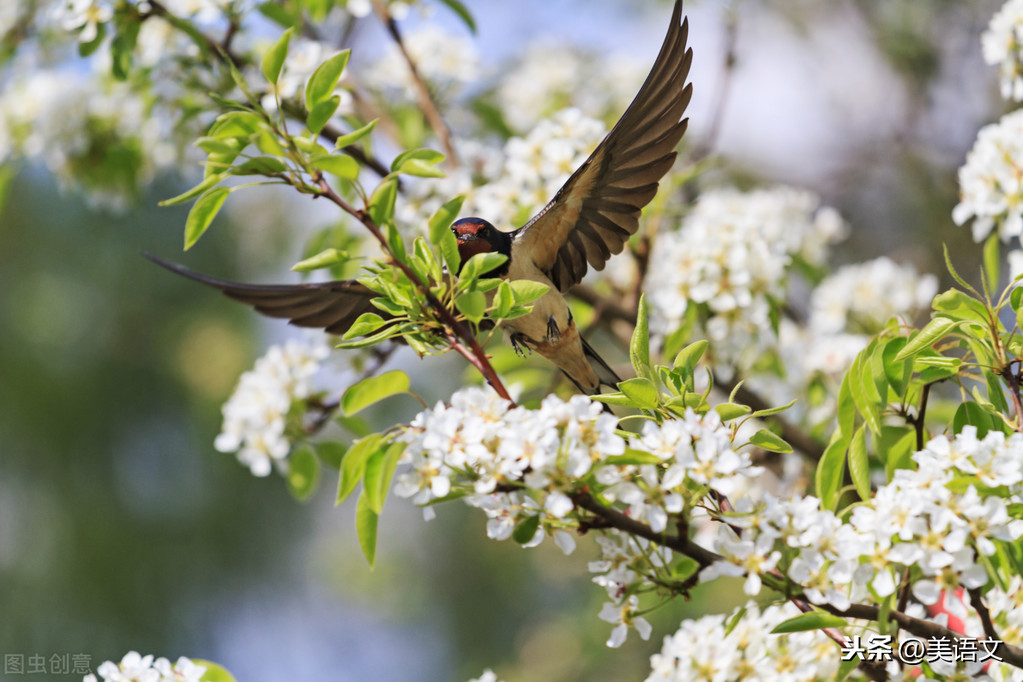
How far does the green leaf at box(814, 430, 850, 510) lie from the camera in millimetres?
1114

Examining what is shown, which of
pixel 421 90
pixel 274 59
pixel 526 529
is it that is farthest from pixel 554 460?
pixel 421 90

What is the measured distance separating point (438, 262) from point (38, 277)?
4735 millimetres

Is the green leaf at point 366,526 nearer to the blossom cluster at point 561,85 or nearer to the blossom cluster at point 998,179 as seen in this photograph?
the blossom cluster at point 998,179

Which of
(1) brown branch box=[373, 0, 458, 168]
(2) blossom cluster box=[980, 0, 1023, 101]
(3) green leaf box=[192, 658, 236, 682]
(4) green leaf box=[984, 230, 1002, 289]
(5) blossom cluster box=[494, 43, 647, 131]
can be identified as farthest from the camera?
(5) blossom cluster box=[494, 43, 647, 131]

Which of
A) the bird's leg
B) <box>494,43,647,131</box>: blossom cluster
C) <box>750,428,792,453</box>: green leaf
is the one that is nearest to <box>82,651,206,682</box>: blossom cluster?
<box>750,428,792,453</box>: green leaf

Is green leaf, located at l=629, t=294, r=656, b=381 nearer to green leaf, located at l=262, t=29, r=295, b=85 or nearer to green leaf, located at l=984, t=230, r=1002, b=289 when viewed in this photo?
green leaf, located at l=262, t=29, r=295, b=85

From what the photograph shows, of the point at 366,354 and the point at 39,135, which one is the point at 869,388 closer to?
the point at 366,354

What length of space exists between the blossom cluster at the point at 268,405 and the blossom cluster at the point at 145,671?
75 cm

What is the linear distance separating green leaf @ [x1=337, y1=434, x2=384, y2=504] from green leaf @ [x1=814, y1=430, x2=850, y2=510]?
0.56 meters

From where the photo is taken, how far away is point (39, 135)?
2625 millimetres

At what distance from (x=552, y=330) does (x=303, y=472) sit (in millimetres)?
646

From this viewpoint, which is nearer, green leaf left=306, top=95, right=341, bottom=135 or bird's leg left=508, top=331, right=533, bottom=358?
green leaf left=306, top=95, right=341, bottom=135

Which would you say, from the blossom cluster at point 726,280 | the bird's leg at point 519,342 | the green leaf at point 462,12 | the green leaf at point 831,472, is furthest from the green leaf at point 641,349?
the green leaf at point 462,12

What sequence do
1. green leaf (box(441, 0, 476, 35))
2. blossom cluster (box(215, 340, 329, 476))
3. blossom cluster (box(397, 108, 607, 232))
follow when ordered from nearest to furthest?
blossom cluster (box(215, 340, 329, 476)), blossom cluster (box(397, 108, 607, 232)), green leaf (box(441, 0, 476, 35))
